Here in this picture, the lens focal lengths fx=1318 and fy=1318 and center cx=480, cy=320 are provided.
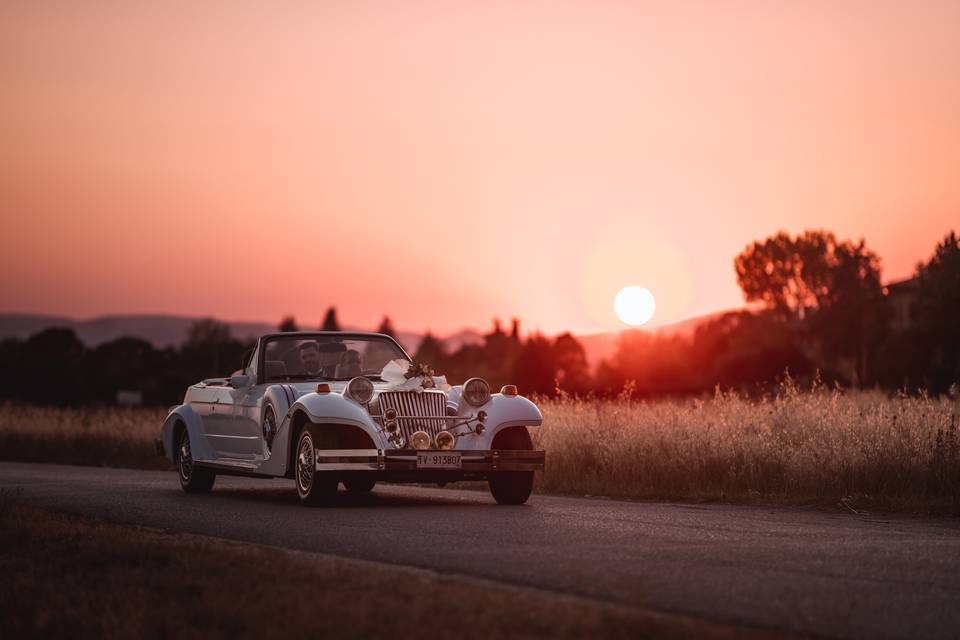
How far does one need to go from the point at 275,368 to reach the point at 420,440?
2769 millimetres

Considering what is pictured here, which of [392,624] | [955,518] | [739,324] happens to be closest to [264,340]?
[955,518]

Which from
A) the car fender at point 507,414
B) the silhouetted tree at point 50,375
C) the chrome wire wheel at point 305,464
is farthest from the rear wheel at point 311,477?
the silhouetted tree at point 50,375

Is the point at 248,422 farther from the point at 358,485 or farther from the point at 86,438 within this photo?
the point at 86,438

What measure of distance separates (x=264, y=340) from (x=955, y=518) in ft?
25.8

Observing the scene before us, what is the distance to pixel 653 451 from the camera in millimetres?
17422

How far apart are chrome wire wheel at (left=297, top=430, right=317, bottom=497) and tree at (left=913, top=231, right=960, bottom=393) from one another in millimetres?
50748

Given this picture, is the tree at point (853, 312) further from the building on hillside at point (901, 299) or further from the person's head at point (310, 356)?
the person's head at point (310, 356)

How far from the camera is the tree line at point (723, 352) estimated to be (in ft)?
289

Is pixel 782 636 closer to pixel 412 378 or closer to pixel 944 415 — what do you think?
pixel 412 378

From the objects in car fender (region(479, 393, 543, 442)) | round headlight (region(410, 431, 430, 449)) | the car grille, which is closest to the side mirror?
the car grille

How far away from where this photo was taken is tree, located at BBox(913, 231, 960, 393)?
62.3 m

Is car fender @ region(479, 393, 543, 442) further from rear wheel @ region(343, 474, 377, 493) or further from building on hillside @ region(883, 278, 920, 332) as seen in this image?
building on hillside @ region(883, 278, 920, 332)

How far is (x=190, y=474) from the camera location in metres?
16.6

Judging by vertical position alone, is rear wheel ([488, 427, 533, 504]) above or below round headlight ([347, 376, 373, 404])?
below
